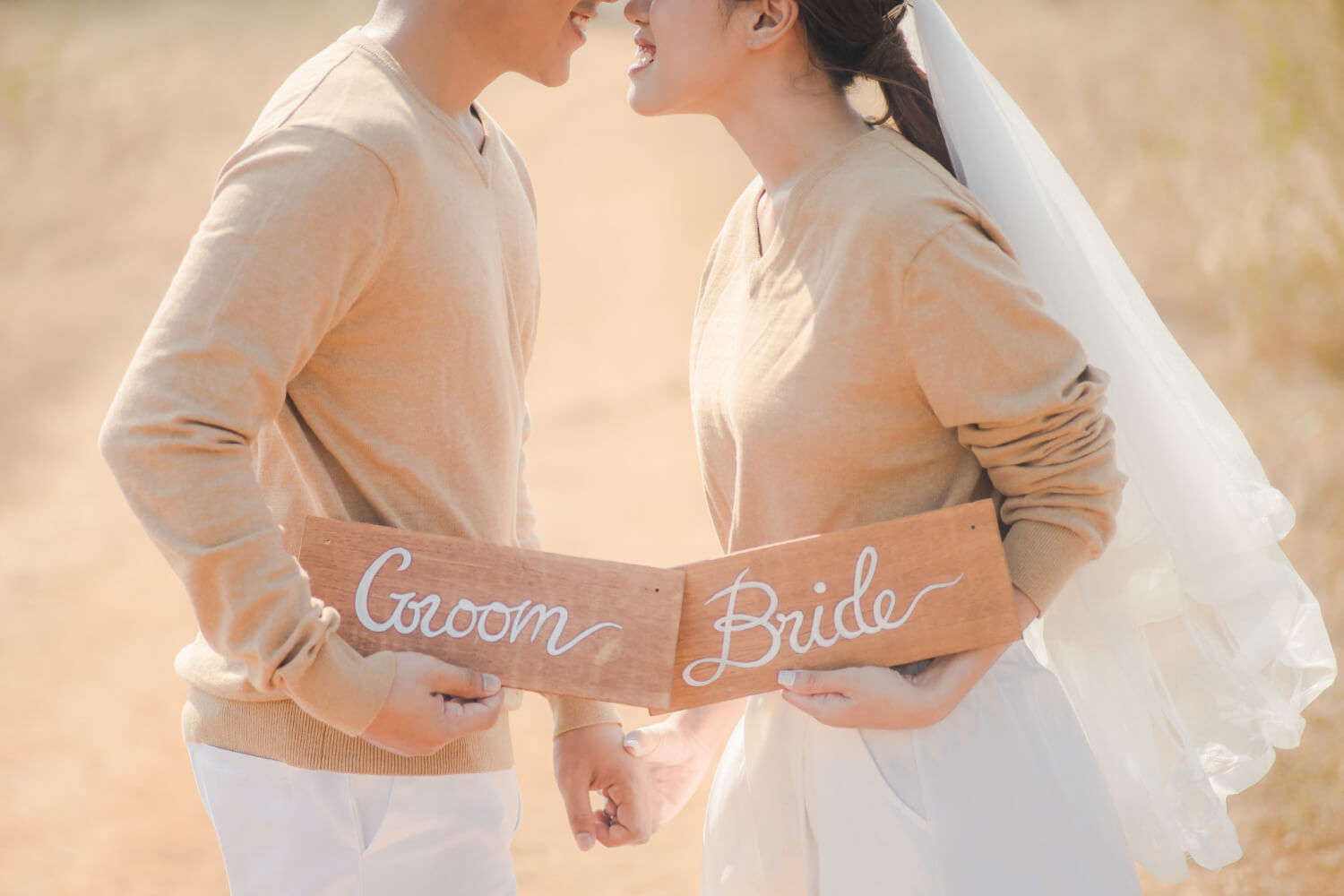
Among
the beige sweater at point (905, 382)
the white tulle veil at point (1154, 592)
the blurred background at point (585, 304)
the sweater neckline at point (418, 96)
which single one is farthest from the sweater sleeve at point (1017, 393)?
the blurred background at point (585, 304)

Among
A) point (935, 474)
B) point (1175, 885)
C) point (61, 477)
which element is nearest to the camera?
point (935, 474)

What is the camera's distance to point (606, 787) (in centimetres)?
207

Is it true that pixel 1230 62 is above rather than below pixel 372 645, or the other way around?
below

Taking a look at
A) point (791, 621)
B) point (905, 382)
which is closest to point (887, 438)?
point (905, 382)

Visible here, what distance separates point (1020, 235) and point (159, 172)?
12000mm

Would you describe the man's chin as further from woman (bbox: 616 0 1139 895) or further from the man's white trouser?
the man's white trouser

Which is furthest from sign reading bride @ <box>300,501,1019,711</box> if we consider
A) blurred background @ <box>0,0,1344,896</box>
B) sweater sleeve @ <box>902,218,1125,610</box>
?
blurred background @ <box>0,0,1344,896</box>

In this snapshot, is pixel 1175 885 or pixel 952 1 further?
pixel 952 1

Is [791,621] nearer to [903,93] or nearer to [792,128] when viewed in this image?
[792,128]

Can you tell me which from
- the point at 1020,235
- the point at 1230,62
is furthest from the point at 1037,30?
the point at 1020,235

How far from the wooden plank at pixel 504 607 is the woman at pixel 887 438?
8.1 inches

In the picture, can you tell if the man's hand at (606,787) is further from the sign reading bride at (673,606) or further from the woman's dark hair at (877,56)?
the woman's dark hair at (877,56)

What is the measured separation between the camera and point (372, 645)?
165cm

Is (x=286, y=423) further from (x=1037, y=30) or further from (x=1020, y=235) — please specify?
(x=1037, y=30)
